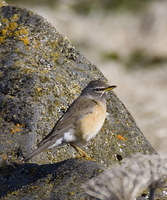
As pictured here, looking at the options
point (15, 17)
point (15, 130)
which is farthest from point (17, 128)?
point (15, 17)

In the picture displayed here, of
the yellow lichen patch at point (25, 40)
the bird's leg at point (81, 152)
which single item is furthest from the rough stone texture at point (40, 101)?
Answer: the bird's leg at point (81, 152)

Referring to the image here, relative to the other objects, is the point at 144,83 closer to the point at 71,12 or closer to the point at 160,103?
the point at 160,103

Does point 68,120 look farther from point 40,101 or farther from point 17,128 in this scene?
point 17,128

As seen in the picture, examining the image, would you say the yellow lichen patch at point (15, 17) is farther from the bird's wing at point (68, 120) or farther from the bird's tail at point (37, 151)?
the bird's tail at point (37, 151)

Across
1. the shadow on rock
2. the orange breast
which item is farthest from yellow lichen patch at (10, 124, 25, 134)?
the orange breast

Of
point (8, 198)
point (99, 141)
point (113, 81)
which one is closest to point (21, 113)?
point (99, 141)

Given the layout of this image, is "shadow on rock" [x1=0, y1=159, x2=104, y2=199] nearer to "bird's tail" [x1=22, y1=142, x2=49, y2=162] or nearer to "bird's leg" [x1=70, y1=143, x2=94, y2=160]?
"bird's tail" [x1=22, y1=142, x2=49, y2=162]
